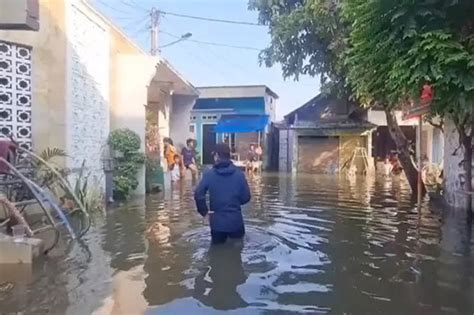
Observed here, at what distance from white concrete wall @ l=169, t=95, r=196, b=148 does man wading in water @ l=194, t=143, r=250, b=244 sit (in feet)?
57.7

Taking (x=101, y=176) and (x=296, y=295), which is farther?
(x=101, y=176)

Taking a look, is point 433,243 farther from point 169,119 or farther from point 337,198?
point 169,119

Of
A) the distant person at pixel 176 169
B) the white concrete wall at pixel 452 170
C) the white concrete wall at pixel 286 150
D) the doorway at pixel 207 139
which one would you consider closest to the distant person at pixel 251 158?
the white concrete wall at pixel 286 150

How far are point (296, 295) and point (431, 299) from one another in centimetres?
136

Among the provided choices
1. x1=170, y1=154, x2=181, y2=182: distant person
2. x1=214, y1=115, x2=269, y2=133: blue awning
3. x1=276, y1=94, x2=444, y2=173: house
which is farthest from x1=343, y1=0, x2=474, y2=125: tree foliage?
x1=214, y1=115, x2=269, y2=133: blue awning

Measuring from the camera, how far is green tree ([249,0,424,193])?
16.2m

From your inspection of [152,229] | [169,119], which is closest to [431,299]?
[152,229]

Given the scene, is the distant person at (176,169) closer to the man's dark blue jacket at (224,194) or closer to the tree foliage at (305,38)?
the tree foliage at (305,38)

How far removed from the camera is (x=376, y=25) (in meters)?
7.35

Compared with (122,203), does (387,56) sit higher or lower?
higher

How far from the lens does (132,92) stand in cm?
1551

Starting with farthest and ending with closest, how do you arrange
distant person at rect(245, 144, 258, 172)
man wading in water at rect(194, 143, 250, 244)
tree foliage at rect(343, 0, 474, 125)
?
distant person at rect(245, 144, 258, 172) < man wading in water at rect(194, 143, 250, 244) < tree foliage at rect(343, 0, 474, 125)

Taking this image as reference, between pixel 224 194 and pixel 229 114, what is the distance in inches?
1020

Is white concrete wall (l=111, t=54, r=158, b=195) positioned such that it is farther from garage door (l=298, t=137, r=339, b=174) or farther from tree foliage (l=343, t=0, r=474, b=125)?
garage door (l=298, t=137, r=339, b=174)
